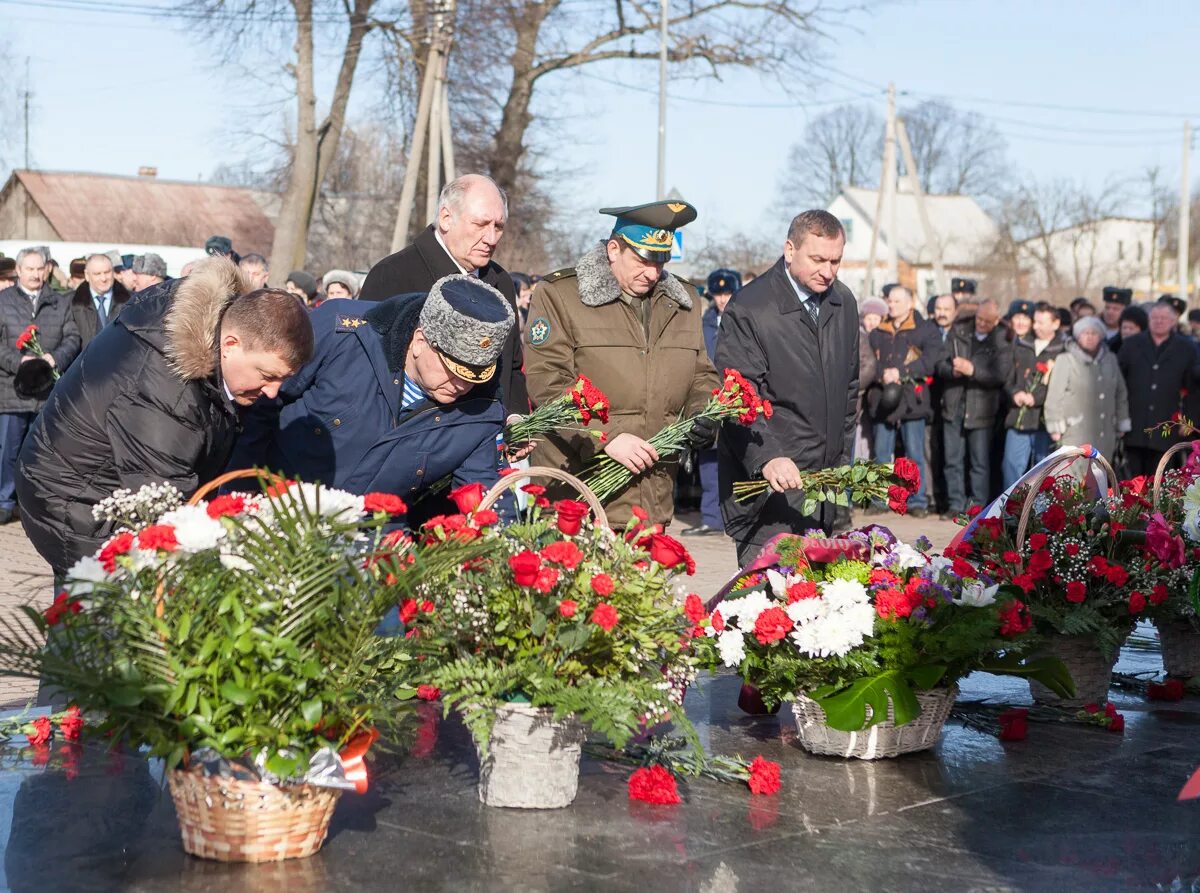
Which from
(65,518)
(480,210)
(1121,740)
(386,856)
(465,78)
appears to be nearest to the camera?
(386,856)

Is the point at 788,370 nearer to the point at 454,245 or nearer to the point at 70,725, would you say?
the point at 454,245

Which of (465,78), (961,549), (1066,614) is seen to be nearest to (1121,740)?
(1066,614)

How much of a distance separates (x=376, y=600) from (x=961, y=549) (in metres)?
2.61

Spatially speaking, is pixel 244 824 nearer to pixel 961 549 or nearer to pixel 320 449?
pixel 320 449

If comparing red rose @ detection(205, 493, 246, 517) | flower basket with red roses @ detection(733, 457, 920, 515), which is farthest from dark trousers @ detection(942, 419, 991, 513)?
red rose @ detection(205, 493, 246, 517)

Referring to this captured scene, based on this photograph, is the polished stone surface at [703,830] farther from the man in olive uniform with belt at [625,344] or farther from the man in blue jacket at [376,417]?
the man in olive uniform with belt at [625,344]

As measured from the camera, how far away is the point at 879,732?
4566mm

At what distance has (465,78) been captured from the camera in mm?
27734

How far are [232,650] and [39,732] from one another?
5.92 ft

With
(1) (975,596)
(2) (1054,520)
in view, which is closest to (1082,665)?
(2) (1054,520)

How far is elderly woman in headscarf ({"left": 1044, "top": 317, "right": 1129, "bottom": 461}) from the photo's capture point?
41.6ft

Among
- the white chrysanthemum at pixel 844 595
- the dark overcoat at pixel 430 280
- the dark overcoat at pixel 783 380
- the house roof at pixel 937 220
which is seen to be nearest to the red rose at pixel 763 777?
the white chrysanthemum at pixel 844 595

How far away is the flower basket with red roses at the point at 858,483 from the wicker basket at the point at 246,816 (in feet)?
8.60

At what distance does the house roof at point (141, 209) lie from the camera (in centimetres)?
5253
